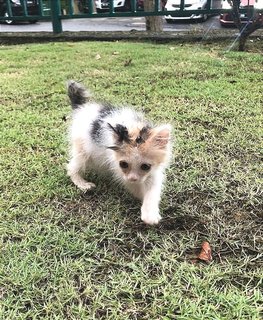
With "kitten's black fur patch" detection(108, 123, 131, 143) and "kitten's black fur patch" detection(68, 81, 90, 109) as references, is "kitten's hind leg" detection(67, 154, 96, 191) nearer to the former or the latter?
"kitten's black fur patch" detection(68, 81, 90, 109)

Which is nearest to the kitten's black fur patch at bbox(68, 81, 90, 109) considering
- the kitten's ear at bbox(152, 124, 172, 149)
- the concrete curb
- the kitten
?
the kitten

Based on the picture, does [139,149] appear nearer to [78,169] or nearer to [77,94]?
[78,169]

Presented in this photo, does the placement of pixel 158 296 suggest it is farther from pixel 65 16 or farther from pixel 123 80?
pixel 65 16

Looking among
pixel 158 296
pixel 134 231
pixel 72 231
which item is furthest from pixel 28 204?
pixel 158 296

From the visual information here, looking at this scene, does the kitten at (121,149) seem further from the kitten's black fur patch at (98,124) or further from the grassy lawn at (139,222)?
the grassy lawn at (139,222)

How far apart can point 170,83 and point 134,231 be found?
2.92 meters

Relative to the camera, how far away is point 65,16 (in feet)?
27.2

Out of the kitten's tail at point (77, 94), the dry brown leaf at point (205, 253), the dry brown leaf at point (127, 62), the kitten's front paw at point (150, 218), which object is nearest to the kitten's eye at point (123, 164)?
the kitten's front paw at point (150, 218)

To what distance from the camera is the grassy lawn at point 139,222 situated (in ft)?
5.90

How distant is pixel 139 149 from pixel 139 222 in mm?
426

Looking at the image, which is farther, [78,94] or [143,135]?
[78,94]

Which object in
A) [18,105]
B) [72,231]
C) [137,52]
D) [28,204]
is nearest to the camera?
[72,231]

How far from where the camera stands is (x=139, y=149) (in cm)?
228

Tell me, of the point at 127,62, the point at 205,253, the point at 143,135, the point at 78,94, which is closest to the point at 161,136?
the point at 143,135
